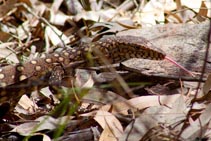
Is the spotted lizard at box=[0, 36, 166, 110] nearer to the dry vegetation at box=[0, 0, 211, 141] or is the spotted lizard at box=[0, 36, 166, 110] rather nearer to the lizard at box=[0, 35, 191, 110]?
the lizard at box=[0, 35, 191, 110]

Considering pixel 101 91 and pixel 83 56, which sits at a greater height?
pixel 101 91

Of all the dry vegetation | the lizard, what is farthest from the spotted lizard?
the dry vegetation

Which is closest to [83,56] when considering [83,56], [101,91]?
[83,56]

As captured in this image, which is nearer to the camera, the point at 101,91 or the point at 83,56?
the point at 101,91

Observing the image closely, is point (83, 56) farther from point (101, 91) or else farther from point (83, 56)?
point (101, 91)

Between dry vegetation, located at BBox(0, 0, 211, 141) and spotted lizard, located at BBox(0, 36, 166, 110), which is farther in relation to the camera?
spotted lizard, located at BBox(0, 36, 166, 110)

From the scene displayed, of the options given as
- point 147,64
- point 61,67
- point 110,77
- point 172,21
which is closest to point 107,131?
point 110,77
